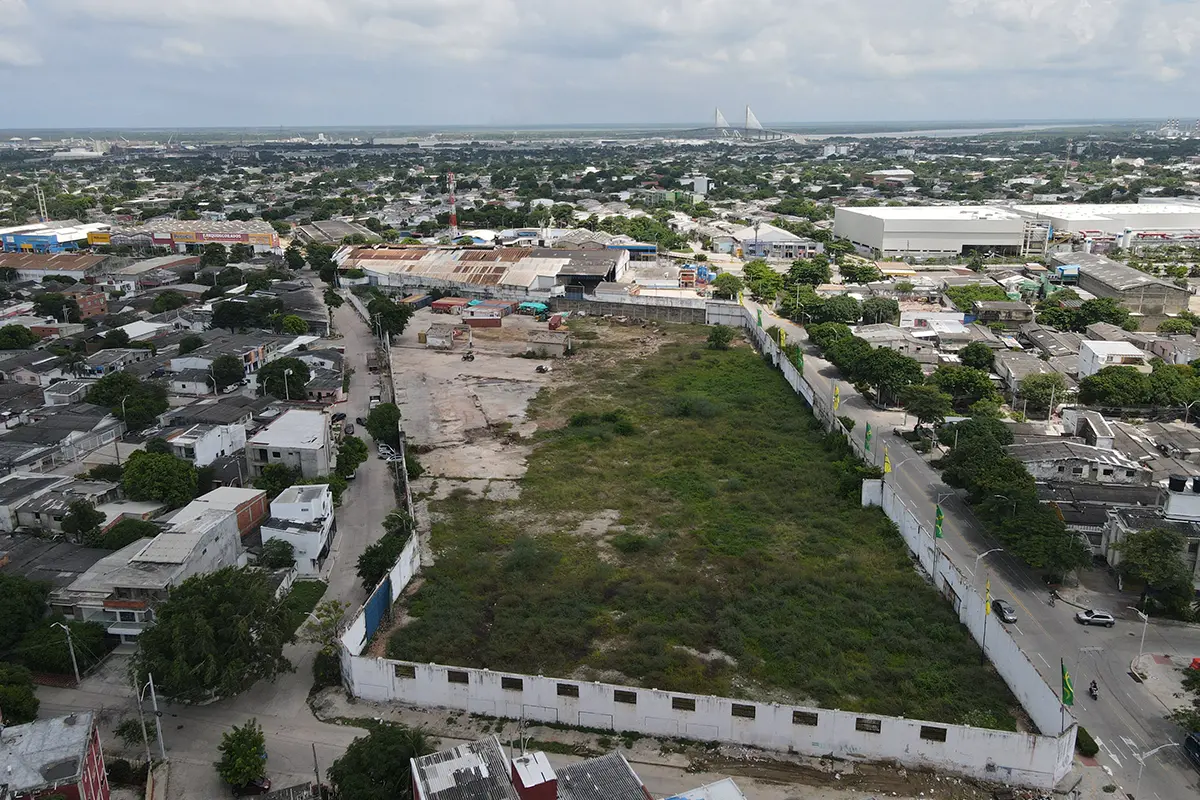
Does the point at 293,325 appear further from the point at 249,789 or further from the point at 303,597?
the point at 249,789

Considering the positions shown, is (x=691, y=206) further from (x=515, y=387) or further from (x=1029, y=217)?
(x=515, y=387)

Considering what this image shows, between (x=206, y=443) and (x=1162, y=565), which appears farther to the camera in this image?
(x=206, y=443)

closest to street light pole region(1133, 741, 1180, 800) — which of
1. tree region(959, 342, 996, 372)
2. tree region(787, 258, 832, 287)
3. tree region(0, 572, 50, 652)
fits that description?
tree region(0, 572, 50, 652)

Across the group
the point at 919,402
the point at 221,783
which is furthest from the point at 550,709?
the point at 919,402

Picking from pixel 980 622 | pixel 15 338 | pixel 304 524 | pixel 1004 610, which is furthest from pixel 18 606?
pixel 15 338

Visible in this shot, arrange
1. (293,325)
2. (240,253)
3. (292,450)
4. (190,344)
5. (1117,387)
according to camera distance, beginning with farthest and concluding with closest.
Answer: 1. (240,253)
2. (293,325)
3. (190,344)
4. (1117,387)
5. (292,450)

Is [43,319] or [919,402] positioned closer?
[919,402]
